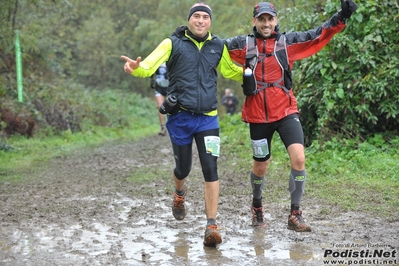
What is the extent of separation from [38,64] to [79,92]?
1849 mm

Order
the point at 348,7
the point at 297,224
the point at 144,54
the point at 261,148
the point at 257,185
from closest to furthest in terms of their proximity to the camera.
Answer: the point at 297,224, the point at 348,7, the point at 261,148, the point at 257,185, the point at 144,54

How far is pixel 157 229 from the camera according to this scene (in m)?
6.14

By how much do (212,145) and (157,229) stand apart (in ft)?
3.52

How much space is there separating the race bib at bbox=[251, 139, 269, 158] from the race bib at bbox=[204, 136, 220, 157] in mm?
Result: 517

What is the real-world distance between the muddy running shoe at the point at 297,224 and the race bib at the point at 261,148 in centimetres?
68

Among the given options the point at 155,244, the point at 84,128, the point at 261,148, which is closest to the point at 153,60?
the point at 261,148

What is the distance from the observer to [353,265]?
15.2 ft

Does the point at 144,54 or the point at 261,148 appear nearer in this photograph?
the point at 261,148

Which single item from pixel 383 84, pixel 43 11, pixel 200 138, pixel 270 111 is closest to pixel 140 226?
pixel 200 138

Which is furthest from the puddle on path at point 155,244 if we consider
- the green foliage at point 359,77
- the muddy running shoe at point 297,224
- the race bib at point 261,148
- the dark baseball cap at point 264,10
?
the green foliage at point 359,77

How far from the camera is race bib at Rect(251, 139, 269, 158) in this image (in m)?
6.08

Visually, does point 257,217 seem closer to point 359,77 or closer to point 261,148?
point 261,148

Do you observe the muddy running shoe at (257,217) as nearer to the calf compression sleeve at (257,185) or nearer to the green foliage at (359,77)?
the calf compression sleeve at (257,185)

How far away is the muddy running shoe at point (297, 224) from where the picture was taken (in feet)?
18.5
